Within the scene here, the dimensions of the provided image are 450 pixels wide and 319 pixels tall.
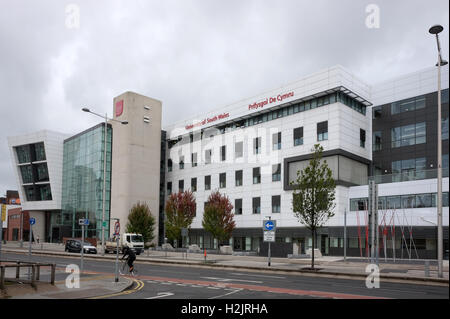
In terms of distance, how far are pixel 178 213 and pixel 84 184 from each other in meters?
22.2

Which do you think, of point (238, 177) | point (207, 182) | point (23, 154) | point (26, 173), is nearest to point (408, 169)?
point (238, 177)

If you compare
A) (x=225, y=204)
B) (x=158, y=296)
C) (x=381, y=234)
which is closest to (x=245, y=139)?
(x=225, y=204)

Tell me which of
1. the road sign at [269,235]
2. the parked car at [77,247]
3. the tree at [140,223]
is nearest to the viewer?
the road sign at [269,235]

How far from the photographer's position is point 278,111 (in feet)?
179

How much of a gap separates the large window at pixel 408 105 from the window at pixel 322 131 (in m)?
8.25

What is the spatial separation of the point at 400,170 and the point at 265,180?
623 inches

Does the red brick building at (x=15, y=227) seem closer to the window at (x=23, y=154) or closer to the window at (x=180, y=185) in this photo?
the window at (x=23, y=154)

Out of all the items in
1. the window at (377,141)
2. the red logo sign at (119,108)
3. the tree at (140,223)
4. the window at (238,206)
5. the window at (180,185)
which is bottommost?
the tree at (140,223)

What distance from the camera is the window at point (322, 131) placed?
1912 inches

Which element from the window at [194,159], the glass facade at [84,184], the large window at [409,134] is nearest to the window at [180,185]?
the window at [194,159]

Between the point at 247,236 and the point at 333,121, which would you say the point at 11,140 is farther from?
the point at 333,121

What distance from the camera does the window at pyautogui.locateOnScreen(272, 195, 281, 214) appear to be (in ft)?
171

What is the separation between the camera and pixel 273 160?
5366 centimetres

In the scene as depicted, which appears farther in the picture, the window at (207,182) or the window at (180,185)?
the window at (180,185)
